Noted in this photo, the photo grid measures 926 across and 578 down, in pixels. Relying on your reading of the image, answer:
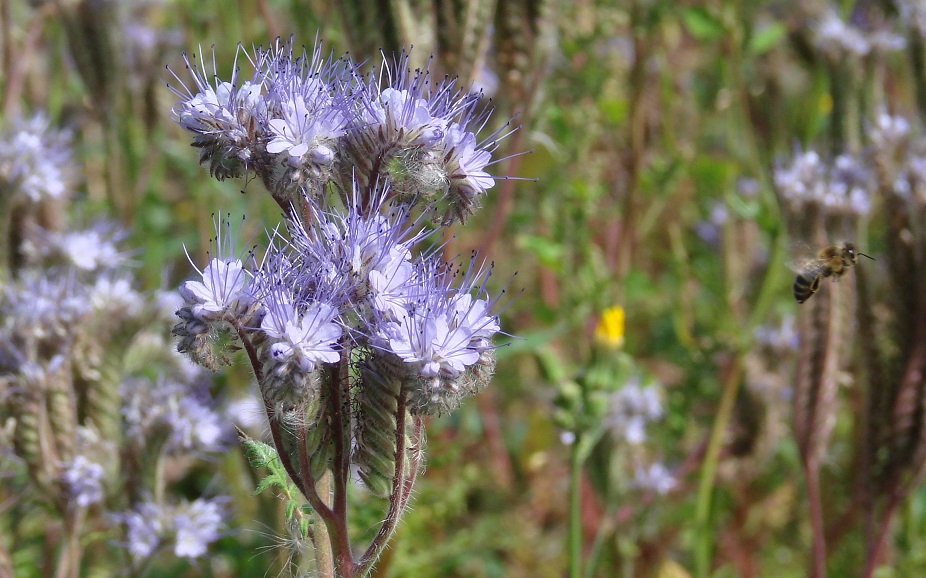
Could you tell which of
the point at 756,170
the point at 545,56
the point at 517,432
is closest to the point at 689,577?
the point at 517,432

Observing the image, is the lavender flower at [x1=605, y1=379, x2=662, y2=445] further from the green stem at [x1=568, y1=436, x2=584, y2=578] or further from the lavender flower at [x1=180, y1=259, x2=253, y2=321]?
the lavender flower at [x1=180, y1=259, x2=253, y2=321]

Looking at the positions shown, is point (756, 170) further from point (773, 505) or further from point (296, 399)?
point (296, 399)

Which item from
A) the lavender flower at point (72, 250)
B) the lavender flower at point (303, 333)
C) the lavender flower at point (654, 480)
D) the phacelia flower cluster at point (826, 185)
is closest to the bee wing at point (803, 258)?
the phacelia flower cluster at point (826, 185)

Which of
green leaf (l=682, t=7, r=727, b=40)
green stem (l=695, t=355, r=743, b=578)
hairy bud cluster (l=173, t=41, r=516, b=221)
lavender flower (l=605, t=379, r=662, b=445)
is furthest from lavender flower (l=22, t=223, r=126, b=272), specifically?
green leaf (l=682, t=7, r=727, b=40)

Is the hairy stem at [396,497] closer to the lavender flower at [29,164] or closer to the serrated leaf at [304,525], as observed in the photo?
the serrated leaf at [304,525]

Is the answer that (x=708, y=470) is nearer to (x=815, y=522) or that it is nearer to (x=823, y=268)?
(x=815, y=522)

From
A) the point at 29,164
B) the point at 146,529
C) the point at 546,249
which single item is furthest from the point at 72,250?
the point at 546,249
